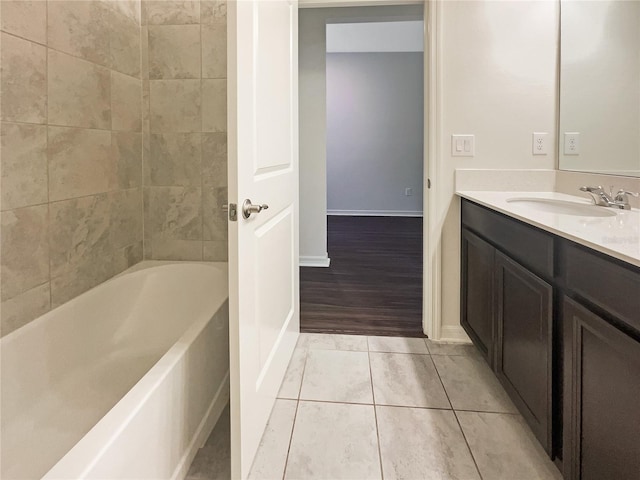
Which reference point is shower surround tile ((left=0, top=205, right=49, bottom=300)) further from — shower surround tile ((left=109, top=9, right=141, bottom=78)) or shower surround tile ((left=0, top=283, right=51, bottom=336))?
shower surround tile ((left=109, top=9, right=141, bottom=78))

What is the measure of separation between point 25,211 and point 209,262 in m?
1.00

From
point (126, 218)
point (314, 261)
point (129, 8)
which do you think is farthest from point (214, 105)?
point (314, 261)

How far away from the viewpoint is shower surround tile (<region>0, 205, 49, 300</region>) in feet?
5.13

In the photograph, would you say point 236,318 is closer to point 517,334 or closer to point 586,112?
point 517,334

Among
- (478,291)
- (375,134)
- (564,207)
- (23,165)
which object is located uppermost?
(375,134)

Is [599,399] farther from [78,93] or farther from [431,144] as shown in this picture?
[78,93]

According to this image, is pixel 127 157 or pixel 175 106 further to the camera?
pixel 175 106

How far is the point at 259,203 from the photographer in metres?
1.65

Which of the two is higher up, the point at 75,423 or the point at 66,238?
the point at 66,238

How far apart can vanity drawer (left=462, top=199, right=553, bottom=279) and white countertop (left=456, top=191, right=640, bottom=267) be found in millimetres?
36

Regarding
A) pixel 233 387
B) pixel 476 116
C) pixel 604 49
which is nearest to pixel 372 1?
pixel 476 116

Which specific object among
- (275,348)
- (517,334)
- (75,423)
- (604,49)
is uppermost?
(604,49)

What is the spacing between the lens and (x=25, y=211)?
1.64 meters

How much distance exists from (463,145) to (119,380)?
201 cm
